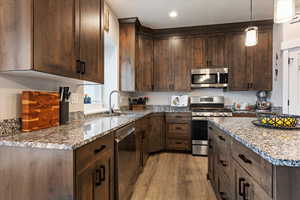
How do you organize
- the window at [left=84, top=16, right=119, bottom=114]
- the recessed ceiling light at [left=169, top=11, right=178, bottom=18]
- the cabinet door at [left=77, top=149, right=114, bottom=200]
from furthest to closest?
the recessed ceiling light at [left=169, top=11, right=178, bottom=18]
the window at [left=84, top=16, right=119, bottom=114]
the cabinet door at [left=77, top=149, right=114, bottom=200]

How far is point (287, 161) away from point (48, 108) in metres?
1.61

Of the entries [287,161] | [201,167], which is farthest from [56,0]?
[201,167]

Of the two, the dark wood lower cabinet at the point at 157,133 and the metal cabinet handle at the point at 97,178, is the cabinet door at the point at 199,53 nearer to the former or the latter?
the dark wood lower cabinet at the point at 157,133

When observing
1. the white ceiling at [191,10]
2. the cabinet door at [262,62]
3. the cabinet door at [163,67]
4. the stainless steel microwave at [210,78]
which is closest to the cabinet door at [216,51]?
the stainless steel microwave at [210,78]

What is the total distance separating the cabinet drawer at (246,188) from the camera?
2.96 feet

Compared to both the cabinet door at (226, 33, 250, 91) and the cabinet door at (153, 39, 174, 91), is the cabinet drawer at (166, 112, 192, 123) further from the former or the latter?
the cabinet door at (226, 33, 250, 91)

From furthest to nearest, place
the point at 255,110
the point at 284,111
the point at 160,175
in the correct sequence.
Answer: the point at 255,110, the point at 284,111, the point at 160,175

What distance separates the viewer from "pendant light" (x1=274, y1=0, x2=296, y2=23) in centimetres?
143

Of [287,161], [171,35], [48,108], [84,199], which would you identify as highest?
[171,35]

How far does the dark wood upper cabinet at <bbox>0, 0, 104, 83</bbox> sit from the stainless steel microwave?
101 inches

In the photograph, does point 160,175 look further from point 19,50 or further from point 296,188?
point 19,50

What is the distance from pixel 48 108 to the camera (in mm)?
1436

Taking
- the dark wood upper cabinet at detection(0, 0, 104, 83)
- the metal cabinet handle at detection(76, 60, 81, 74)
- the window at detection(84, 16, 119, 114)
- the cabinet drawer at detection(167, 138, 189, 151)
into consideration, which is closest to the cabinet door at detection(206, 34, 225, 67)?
the cabinet drawer at detection(167, 138, 189, 151)

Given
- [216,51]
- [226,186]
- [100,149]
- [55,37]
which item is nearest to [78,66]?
[55,37]
